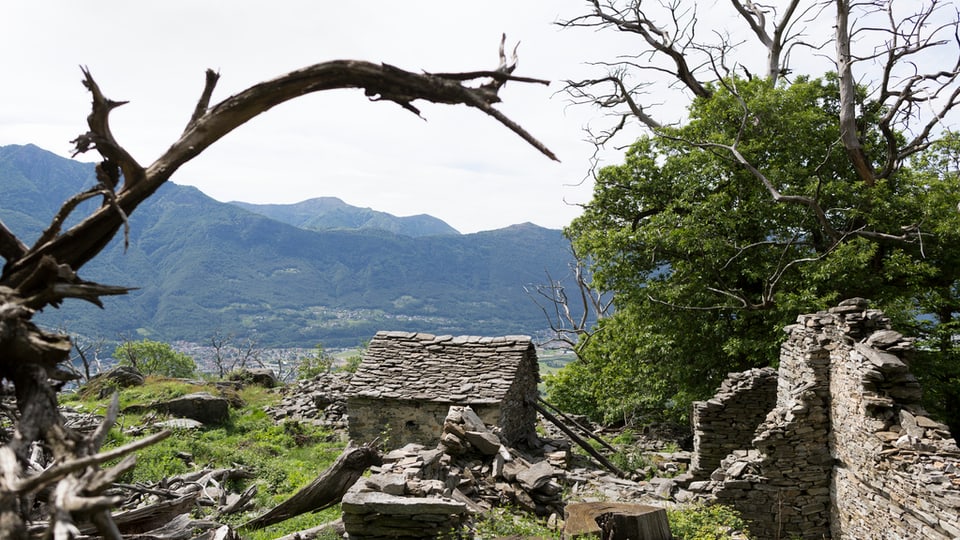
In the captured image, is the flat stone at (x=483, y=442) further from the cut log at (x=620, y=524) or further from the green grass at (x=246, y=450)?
the cut log at (x=620, y=524)

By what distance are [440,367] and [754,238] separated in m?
9.87

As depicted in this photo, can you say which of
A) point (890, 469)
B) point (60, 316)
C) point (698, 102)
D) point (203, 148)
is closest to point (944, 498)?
point (890, 469)

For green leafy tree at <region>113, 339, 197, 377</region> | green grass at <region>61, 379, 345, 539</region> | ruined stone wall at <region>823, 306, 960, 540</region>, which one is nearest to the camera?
ruined stone wall at <region>823, 306, 960, 540</region>

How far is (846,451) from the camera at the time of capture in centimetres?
1094

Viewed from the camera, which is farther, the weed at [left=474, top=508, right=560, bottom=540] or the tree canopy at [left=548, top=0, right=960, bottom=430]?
the tree canopy at [left=548, top=0, right=960, bottom=430]

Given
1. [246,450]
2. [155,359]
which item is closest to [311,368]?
[155,359]

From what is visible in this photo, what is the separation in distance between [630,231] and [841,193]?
18.3 ft

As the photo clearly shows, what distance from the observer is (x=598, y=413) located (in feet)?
83.3

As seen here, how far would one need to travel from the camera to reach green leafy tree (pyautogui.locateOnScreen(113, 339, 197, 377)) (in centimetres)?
4144

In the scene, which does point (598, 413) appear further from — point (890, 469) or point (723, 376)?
point (890, 469)

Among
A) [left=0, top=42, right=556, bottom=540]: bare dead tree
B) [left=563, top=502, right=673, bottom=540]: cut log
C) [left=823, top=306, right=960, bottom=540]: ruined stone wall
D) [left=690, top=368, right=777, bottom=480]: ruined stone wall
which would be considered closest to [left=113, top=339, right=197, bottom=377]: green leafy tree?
[left=690, top=368, right=777, bottom=480]: ruined stone wall

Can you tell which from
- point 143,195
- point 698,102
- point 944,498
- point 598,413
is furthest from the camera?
point 598,413

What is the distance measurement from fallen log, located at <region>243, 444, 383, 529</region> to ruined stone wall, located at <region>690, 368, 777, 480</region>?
8094mm

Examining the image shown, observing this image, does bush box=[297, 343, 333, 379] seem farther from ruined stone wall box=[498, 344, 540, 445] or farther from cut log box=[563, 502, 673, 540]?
cut log box=[563, 502, 673, 540]
